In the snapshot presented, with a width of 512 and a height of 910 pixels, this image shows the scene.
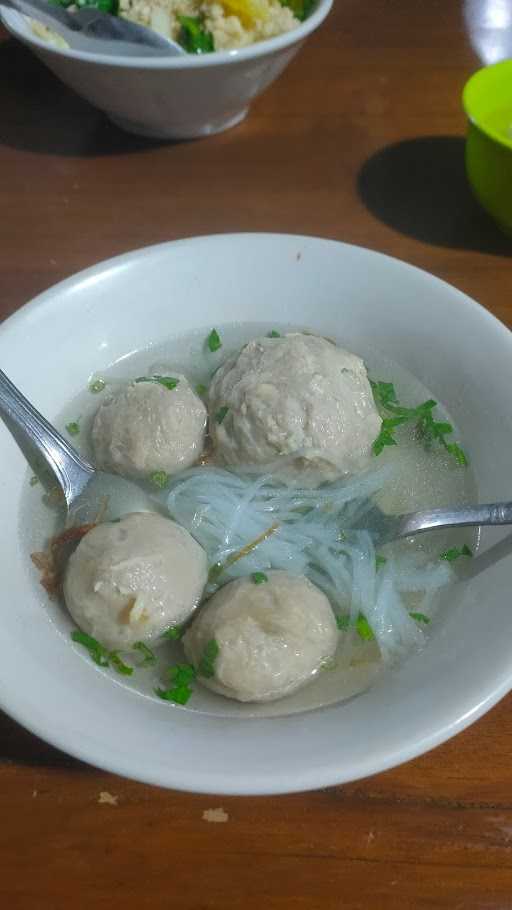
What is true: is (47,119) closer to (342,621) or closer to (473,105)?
(473,105)

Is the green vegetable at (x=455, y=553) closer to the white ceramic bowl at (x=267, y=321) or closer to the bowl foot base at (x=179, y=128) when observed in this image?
the white ceramic bowl at (x=267, y=321)

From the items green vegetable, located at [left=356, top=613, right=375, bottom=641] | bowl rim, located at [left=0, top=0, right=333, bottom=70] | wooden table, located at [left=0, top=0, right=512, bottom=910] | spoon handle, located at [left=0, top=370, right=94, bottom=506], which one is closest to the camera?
wooden table, located at [left=0, top=0, right=512, bottom=910]

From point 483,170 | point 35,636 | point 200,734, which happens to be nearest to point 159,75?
point 483,170

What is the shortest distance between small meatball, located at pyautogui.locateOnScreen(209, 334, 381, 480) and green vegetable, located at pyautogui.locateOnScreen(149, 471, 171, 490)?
0.38 ft

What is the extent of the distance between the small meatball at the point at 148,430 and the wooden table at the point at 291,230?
499 mm

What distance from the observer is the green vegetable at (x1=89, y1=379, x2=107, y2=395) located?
5.02 ft

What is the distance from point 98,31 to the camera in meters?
2.00

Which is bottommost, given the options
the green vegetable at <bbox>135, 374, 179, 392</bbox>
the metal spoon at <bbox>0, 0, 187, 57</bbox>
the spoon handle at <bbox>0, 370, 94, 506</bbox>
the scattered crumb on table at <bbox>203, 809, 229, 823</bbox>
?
the scattered crumb on table at <bbox>203, 809, 229, 823</bbox>

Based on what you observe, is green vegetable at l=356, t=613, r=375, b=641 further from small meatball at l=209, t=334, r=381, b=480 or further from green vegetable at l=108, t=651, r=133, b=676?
green vegetable at l=108, t=651, r=133, b=676

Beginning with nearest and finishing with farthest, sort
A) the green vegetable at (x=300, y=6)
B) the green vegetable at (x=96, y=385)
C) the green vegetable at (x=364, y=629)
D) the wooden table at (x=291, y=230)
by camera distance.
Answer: the wooden table at (x=291, y=230) < the green vegetable at (x=364, y=629) < the green vegetable at (x=96, y=385) < the green vegetable at (x=300, y=6)

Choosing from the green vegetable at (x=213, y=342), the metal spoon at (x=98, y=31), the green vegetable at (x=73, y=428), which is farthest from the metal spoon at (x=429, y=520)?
the metal spoon at (x=98, y=31)

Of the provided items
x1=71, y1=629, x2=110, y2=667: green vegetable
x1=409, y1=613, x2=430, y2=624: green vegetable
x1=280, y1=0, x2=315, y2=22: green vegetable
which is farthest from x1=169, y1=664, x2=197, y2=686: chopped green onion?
x1=280, y1=0, x2=315, y2=22: green vegetable

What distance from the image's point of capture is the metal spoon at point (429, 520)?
1158 mm

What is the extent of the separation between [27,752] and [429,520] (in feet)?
2.46
